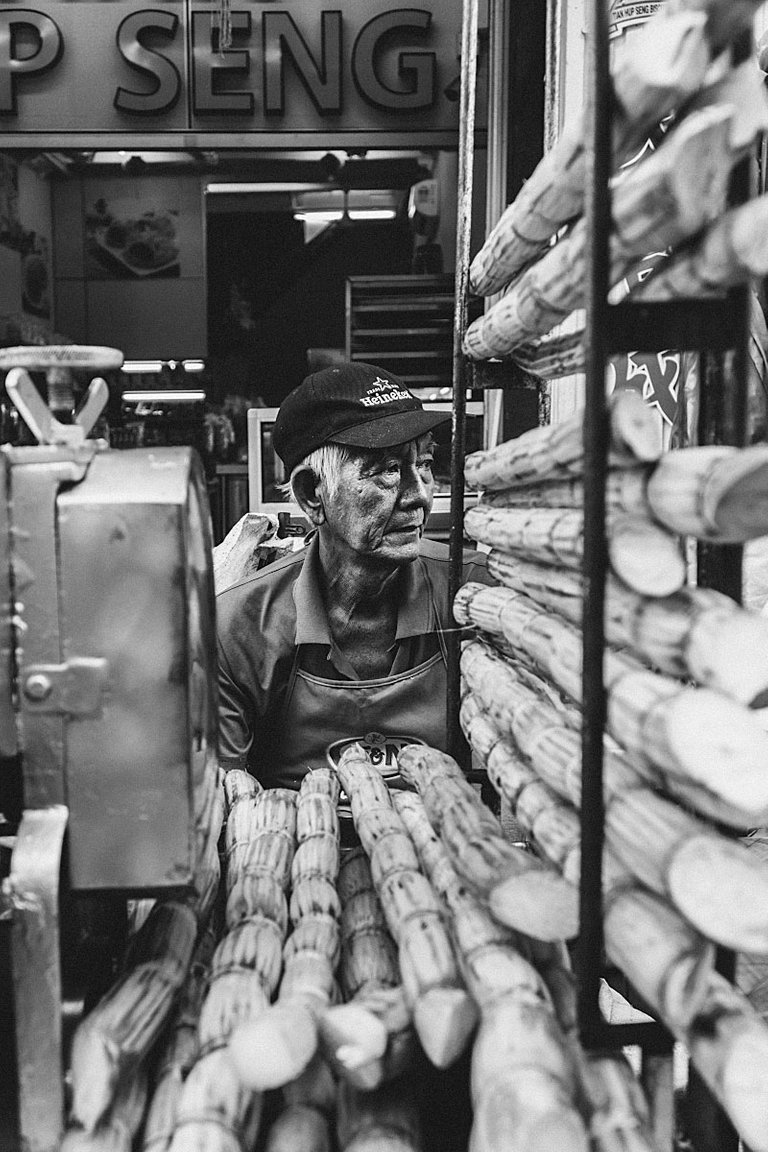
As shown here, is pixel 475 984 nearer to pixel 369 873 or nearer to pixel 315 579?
pixel 369 873

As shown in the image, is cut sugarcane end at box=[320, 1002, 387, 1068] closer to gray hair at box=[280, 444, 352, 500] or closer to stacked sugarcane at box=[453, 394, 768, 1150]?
stacked sugarcane at box=[453, 394, 768, 1150]

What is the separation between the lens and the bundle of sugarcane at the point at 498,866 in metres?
1.10

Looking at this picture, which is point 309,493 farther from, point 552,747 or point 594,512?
point 594,512

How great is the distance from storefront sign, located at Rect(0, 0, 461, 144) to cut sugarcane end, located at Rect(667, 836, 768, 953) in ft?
14.5

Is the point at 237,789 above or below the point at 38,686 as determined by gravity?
below

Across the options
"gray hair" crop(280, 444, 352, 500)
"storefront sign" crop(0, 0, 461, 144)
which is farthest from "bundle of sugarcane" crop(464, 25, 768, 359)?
"storefront sign" crop(0, 0, 461, 144)

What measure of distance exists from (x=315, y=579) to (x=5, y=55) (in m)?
3.56

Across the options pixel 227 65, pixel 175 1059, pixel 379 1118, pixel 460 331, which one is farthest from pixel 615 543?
pixel 227 65

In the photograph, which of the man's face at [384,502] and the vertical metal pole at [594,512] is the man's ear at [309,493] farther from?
the vertical metal pole at [594,512]

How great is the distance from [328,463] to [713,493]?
1.57 metres

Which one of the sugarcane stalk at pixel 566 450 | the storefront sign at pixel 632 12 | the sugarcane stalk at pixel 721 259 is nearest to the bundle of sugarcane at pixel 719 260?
the sugarcane stalk at pixel 721 259

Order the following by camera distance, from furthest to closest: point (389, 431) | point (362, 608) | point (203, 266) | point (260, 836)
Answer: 1. point (203, 266)
2. point (362, 608)
3. point (389, 431)
4. point (260, 836)

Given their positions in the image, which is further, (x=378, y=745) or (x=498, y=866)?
(x=378, y=745)

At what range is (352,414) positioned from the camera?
2.37 m
